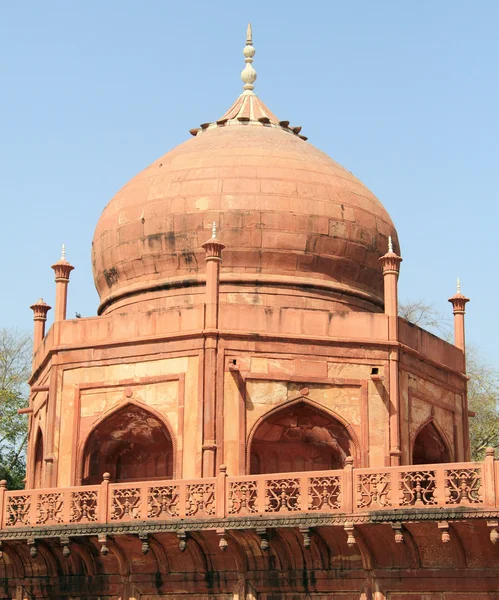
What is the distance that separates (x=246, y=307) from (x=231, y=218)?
244cm

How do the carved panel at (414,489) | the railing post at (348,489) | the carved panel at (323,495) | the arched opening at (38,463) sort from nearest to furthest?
the carved panel at (414,489), the railing post at (348,489), the carved panel at (323,495), the arched opening at (38,463)

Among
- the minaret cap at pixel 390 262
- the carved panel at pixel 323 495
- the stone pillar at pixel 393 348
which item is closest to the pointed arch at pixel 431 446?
the stone pillar at pixel 393 348

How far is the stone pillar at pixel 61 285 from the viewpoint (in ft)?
84.1

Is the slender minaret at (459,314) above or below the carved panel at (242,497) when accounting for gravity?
above

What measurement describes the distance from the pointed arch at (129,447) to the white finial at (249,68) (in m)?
8.45

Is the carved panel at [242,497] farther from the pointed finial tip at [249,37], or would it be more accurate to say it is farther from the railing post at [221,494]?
the pointed finial tip at [249,37]

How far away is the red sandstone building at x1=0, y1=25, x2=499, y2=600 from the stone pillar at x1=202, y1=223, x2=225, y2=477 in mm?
37

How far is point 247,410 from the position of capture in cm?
2397

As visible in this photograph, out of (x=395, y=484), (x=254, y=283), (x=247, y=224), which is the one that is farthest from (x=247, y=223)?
(x=395, y=484)

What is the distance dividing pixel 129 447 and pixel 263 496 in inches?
201

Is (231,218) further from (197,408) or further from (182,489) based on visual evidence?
(182,489)

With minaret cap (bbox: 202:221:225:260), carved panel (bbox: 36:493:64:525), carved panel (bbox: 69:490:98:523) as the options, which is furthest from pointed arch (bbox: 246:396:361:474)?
carved panel (bbox: 36:493:64:525)

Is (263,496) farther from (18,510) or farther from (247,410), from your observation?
(18,510)

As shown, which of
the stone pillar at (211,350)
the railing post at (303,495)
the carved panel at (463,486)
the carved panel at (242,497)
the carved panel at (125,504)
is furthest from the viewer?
the stone pillar at (211,350)
